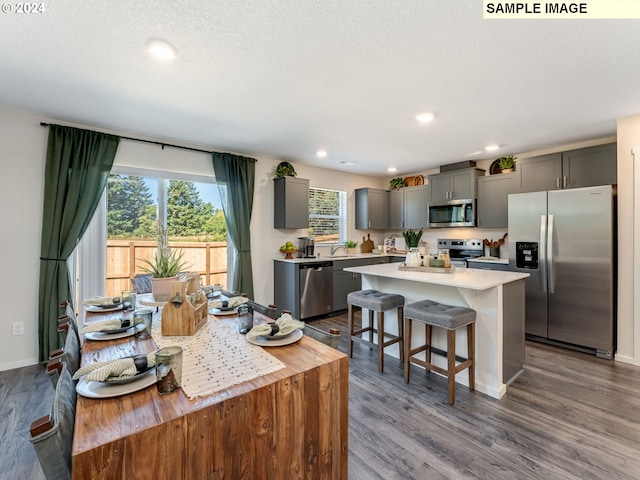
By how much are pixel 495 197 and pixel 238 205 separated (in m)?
3.69

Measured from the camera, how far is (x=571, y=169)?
3713 millimetres

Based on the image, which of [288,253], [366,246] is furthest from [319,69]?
[366,246]

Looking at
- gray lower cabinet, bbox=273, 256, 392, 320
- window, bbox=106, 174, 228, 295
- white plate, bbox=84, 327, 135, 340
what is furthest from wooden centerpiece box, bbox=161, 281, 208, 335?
gray lower cabinet, bbox=273, 256, 392, 320

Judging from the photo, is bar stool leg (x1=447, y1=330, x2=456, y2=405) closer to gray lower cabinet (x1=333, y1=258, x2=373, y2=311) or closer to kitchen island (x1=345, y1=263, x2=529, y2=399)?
kitchen island (x1=345, y1=263, x2=529, y2=399)

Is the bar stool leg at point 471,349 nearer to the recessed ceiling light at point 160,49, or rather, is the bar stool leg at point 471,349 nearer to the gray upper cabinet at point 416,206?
the recessed ceiling light at point 160,49

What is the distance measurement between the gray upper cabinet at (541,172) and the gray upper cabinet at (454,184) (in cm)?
63

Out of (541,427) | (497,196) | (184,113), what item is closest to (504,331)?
(541,427)

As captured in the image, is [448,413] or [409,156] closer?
[448,413]

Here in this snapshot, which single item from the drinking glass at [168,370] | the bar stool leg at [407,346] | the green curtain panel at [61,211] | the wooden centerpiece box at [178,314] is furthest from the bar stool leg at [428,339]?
the green curtain panel at [61,211]

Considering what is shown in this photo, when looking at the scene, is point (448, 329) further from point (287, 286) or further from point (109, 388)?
point (287, 286)

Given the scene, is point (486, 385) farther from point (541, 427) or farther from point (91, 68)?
point (91, 68)

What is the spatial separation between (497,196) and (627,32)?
2.81m

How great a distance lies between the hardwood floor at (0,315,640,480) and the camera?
1.70m

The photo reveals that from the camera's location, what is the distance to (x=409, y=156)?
15.0 feet
